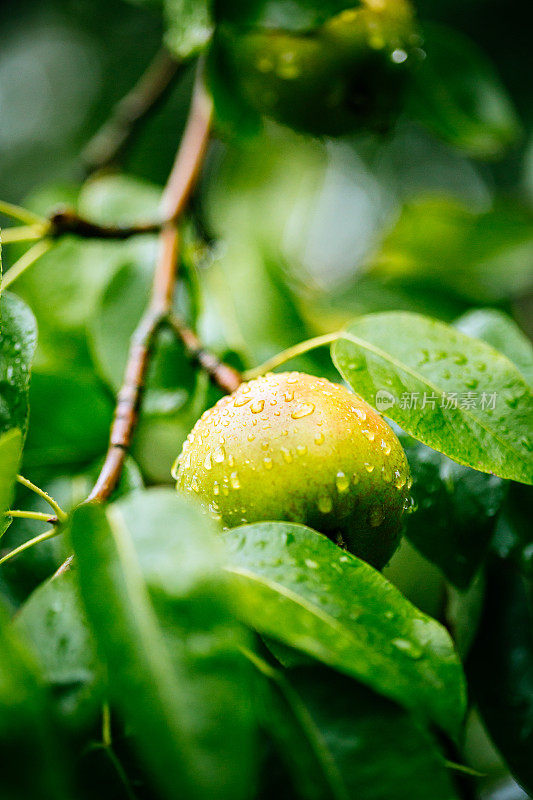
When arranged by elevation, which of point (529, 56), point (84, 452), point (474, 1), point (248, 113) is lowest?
point (84, 452)

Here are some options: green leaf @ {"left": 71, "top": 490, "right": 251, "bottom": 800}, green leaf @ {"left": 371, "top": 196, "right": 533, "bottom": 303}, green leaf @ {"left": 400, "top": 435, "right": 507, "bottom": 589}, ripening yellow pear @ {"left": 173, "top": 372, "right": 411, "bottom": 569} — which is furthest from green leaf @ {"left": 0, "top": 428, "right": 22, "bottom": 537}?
green leaf @ {"left": 371, "top": 196, "right": 533, "bottom": 303}

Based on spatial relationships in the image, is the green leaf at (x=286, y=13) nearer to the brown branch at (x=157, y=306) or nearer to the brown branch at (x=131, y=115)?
the brown branch at (x=157, y=306)

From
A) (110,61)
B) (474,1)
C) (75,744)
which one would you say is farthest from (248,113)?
(110,61)

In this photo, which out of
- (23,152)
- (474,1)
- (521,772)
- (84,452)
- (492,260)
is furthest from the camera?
(23,152)

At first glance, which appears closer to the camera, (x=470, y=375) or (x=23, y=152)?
(x=470, y=375)

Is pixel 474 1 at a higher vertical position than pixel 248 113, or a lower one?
higher

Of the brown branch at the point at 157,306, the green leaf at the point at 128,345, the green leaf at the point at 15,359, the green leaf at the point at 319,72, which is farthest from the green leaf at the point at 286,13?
the green leaf at the point at 15,359

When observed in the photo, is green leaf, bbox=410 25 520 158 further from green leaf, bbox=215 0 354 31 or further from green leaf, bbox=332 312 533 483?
green leaf, bbox=332 312 533 483

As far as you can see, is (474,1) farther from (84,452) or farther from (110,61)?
(84,452)
